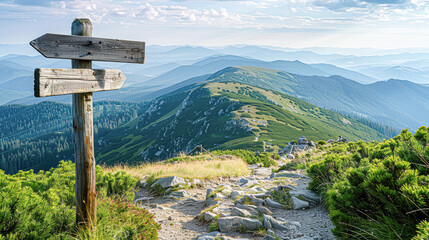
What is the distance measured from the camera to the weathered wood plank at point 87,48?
4672 mm

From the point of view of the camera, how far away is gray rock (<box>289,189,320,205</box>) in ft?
29.1

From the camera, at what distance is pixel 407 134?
19.6ft

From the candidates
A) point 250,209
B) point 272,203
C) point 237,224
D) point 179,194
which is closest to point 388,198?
point 237,224

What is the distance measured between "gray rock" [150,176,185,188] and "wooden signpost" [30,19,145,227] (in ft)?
20.6

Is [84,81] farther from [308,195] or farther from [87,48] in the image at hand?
[308,195]

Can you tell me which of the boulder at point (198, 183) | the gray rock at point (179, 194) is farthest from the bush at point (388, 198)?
the boulder at point (198, 183)

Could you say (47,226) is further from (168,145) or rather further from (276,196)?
(168,145)

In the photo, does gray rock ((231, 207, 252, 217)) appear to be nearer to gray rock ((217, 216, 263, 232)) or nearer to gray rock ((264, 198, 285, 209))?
gray rock ((217, 216, 263, 232))

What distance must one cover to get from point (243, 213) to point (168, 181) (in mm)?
4994

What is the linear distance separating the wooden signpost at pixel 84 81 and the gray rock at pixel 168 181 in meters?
6.27

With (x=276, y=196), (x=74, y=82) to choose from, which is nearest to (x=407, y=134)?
(x=276, y=196)

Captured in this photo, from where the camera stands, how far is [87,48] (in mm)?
5156

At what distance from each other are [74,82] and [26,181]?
12.9 feet

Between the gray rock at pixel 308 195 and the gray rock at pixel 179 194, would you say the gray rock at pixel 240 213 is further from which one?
the gray rock at pixel 179 194
